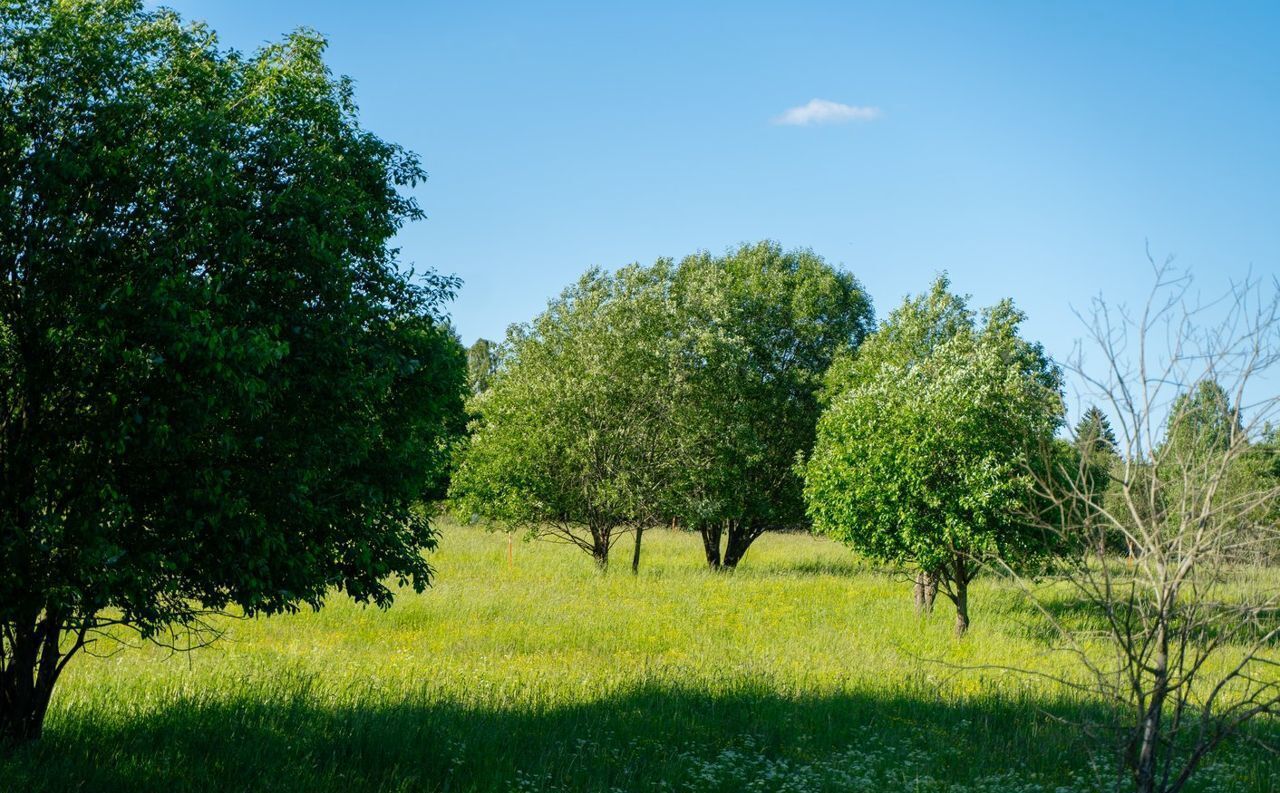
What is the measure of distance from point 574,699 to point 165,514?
260 inches

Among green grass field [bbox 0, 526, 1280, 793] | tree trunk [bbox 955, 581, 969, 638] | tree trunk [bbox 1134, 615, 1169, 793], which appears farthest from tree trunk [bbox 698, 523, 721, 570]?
tree trunk [bbox 1134, 615, 1169, 793]

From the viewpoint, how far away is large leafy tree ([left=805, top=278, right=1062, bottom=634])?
66.1 feet

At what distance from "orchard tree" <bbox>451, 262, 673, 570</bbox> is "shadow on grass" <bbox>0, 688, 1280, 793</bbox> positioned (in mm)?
17935

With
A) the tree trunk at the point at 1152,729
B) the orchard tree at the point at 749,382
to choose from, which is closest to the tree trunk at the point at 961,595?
the orchard tree at the point at 749,382

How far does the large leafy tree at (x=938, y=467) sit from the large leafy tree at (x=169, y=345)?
13.7 meters

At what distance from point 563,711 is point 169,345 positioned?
7.06 m

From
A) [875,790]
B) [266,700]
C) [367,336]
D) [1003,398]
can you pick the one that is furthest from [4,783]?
[1003,398]

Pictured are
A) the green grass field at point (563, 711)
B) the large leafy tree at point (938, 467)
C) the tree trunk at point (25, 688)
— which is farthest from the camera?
the large leafy tree at point (938, 467)

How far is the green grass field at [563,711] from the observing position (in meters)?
9.89

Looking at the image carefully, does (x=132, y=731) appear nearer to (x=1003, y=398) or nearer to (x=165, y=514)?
(x=165, y=514)

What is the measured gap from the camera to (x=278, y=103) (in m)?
10.3

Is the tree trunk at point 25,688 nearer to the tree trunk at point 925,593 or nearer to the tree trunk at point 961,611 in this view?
the tree trunk at point 961,611

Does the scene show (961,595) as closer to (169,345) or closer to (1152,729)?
(1152,729)

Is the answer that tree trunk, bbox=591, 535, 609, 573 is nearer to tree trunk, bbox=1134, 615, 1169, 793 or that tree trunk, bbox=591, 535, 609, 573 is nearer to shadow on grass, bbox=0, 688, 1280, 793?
shadow on grass, bbox=0, 688, 1280, 793
